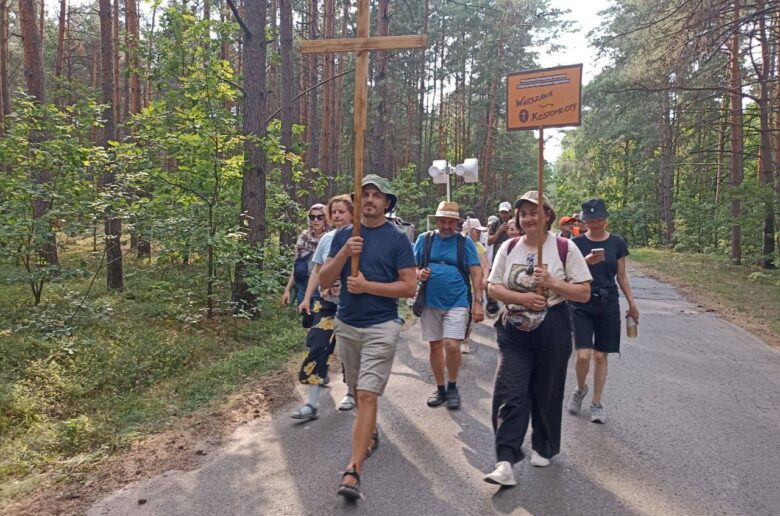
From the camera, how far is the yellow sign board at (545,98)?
396cm

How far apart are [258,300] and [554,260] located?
556 centimetres

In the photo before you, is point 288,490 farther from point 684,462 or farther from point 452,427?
point 684,462

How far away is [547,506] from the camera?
3.31 m

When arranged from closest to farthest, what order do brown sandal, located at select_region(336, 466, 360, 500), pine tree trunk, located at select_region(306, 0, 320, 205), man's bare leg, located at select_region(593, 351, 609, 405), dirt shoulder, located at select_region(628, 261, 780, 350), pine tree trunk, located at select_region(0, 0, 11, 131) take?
brown sandal, located at select_region(336, 466, 360, 500)
man's bare leg, located at select_region(593, 351, 609, 405)
dirt shoulder, located at select_region(628, 261, 780, 350)
pine tree trunk, located at select_region(0, 0, 11, 131)
pine tree trunk, located at select_region(306, 0, 320, 205)

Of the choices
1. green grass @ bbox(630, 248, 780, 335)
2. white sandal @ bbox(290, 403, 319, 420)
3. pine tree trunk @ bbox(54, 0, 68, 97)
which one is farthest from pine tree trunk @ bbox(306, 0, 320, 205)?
white sandal @ bbox(290, 403, 319, 420)

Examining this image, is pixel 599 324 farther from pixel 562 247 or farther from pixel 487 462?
pixel 487 462

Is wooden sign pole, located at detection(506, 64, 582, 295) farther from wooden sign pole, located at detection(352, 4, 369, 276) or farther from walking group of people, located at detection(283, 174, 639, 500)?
wooden sign pole, located at detection(352, 4, 369, 276)

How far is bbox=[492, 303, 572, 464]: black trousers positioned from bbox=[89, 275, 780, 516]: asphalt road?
1.01ft

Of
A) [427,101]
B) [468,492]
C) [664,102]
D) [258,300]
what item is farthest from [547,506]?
[427,101]

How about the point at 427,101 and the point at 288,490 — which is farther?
the point at 427,101

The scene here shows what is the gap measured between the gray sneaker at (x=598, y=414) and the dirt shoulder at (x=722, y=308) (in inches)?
199

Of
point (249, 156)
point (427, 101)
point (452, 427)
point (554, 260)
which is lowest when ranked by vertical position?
point (452, 427)

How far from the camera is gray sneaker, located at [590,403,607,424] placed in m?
4.76

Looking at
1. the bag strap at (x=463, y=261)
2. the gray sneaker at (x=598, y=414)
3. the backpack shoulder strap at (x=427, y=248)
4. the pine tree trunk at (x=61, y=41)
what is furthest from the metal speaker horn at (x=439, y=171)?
the pine tree trunk at (x=61, y=41)
